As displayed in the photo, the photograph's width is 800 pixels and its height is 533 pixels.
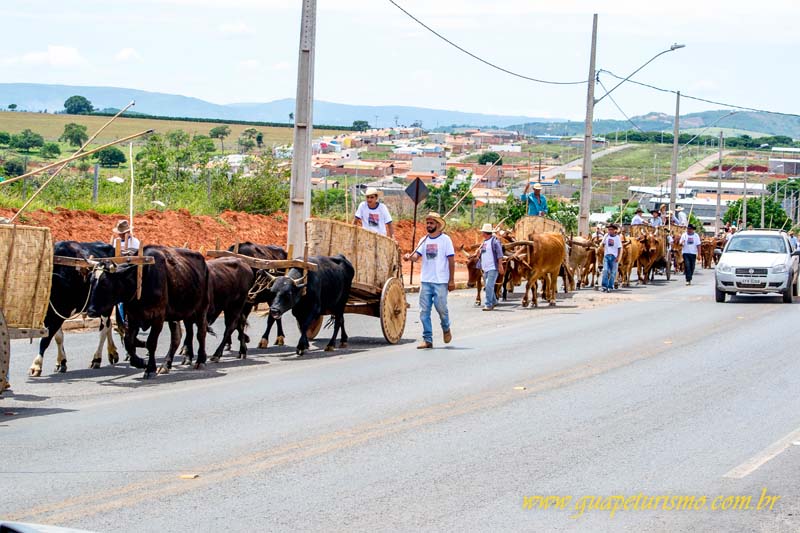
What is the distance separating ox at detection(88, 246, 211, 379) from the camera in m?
14.6

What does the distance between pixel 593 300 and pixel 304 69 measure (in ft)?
34.0

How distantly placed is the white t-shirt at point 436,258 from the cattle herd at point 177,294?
1176 mm

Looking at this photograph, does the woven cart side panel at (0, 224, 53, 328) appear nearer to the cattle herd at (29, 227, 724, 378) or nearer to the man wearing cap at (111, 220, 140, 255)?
the cattle herd at (29, 227, 724, 378)

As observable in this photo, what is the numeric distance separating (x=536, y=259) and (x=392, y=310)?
8492 millimetres

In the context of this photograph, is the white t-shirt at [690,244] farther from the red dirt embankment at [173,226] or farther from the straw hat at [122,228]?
the straw hat at [122,228]

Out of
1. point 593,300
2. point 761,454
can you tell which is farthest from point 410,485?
point 593,300

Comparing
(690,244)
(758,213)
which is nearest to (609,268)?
(690,244)

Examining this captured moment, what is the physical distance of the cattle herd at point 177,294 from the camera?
14859mm

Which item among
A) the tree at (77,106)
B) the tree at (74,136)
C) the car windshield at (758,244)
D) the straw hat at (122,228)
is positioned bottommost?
the straw hat at (122,228)

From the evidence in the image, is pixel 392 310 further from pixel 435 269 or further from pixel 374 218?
pixel 374 218

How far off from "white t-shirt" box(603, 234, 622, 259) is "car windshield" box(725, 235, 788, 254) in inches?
148

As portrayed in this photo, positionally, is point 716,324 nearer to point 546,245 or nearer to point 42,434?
point 546,245

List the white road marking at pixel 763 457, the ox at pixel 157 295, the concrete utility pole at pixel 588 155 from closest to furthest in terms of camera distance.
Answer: the white road marking at pixel 763 457 → the ox at pixel 157 295 → the concrete utility pole at pixel 588 155

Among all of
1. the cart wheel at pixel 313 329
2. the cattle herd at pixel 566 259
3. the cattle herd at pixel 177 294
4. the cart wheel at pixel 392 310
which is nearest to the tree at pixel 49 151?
the cattle herd at pixel 566 259
